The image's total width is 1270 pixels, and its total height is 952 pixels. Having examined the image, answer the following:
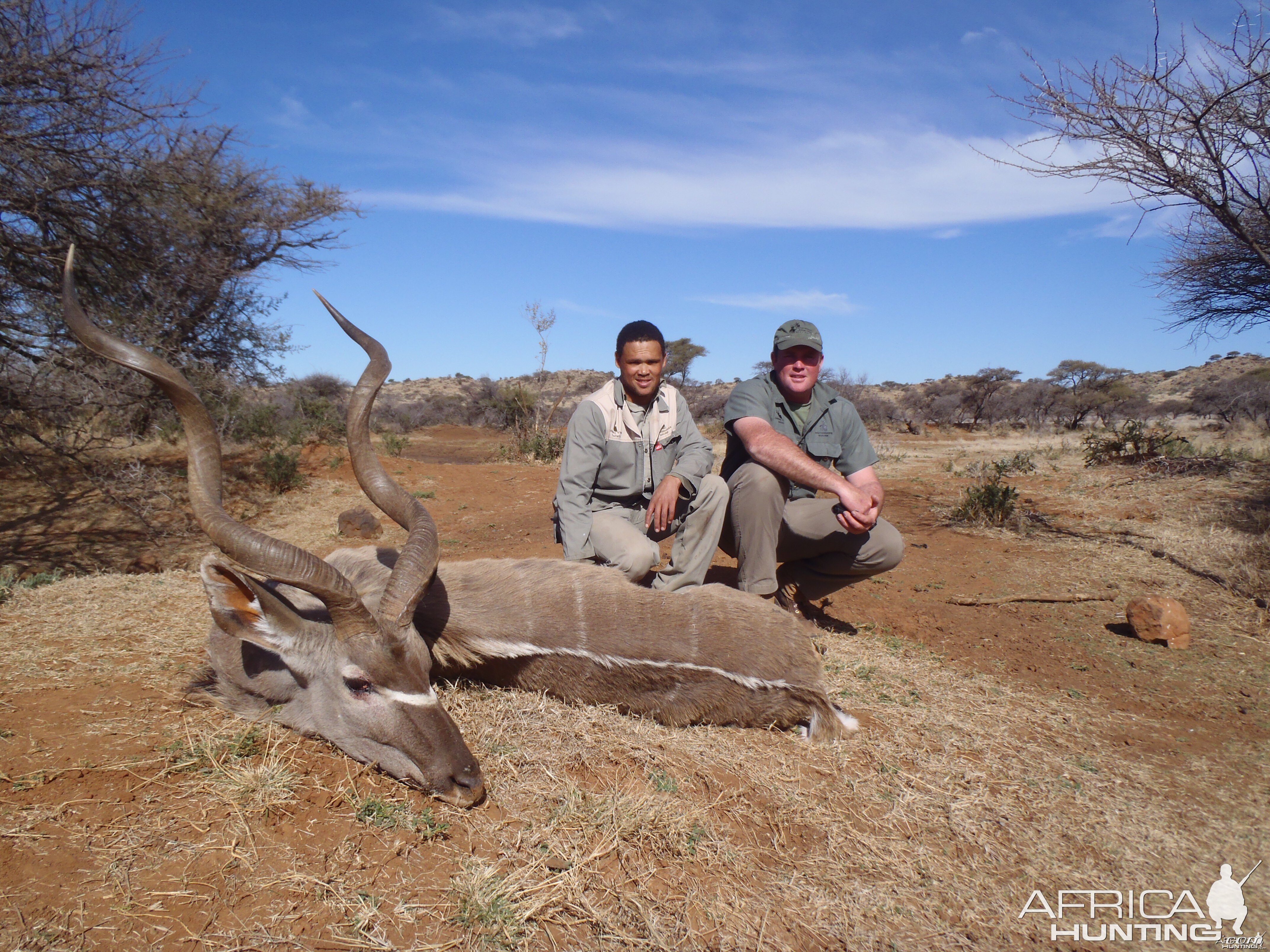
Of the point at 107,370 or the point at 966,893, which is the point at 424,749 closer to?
the point at 966,893

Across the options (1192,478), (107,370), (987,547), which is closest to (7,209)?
(107,370)

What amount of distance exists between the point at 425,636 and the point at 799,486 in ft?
10.1

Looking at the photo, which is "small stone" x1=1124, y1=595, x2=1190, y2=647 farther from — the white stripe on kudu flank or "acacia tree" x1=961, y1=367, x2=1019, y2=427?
"acacia tree" x1=961, y1=367, x2=1019, y2=427

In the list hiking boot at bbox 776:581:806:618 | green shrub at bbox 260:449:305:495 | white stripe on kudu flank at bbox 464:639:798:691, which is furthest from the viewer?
green shrub at bbox 260:449:305:495

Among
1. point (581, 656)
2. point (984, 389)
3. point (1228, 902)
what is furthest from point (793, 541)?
point (984, 389)

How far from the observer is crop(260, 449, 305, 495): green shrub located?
12.6 m

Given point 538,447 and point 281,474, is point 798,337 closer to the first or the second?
point 281,474

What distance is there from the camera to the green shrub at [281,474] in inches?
495

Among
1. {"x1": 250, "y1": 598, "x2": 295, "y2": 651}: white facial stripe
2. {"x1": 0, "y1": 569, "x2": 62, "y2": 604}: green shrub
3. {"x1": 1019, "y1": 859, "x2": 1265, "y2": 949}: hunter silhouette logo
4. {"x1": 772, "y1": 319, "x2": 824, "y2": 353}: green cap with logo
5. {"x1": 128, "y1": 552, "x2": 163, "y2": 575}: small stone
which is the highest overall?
{"x1": 772, "y1": 319, "x2": 824, "y2": 353}: green cap with logo

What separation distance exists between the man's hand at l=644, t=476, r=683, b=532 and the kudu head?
1650 mm

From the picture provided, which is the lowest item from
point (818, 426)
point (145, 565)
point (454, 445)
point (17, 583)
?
point (145, 565)

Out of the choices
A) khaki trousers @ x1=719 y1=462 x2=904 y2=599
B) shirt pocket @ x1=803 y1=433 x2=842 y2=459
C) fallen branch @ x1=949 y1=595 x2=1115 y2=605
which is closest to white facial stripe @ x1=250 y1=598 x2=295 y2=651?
khaki trousers @ x1=719 y1=462 x2=904 y2=599

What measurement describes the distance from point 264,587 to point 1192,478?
12023mm

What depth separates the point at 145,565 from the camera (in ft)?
24.2
